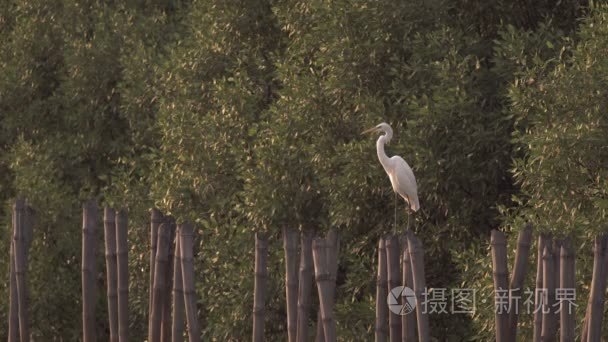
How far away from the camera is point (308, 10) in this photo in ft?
46.5

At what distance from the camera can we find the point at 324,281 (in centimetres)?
922

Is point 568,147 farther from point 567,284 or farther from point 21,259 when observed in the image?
point 21,259

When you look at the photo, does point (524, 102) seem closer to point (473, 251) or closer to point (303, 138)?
point (473, 251)

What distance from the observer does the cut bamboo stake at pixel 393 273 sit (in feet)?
30.6

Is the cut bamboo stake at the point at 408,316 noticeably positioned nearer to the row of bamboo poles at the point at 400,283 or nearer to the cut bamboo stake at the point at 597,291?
the row of bamboo poles at the point at 400,283

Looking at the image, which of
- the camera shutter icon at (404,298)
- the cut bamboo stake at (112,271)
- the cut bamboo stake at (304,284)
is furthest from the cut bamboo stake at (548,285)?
the cut bamboo stake at (112,271)

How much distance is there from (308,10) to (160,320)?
4.75 m

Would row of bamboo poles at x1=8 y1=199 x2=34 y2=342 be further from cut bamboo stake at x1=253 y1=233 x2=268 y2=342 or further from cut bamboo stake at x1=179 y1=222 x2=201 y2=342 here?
cut bamboo stake at x1=253 y1=233 x2=268 y2=342

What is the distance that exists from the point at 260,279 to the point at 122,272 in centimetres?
142

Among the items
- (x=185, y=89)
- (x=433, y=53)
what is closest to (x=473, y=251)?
(x=433, y=53)

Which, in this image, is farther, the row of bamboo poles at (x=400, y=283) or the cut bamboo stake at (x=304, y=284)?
the cut bamboo stake at (x=304, y=284)

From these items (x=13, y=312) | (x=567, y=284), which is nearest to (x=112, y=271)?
(x=13, y=312)

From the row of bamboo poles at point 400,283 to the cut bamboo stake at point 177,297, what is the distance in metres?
1.50

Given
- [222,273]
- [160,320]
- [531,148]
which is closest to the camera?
[160,320]
